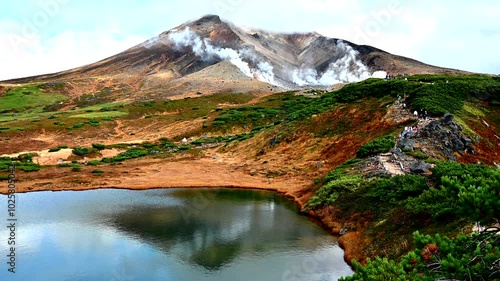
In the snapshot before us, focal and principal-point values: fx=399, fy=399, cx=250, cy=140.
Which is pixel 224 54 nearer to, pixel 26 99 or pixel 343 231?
pixel 26 99

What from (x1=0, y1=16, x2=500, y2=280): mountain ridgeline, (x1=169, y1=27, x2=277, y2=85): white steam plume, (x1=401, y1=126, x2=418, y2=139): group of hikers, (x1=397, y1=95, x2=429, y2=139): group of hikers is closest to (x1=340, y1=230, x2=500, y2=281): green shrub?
(x1=0, y1=16, x2=500, y2=280): mountain ridgeline

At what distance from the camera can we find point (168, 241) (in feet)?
78.8

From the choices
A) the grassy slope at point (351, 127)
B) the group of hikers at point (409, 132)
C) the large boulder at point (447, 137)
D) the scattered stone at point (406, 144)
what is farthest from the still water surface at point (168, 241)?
the large boulder at point (447, 137)

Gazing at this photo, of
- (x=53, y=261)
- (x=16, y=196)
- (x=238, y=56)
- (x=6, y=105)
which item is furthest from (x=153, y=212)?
(x=238, y=56)

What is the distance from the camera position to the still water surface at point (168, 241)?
19969mm

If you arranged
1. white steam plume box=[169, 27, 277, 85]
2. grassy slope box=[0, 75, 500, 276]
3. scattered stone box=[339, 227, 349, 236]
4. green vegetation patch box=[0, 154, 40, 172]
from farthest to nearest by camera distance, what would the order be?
1. white steam plume box=[169, 27, 277, 85]
2. green vegetation patch box=[0, 154, 40, 172]
3. scattered stone box=[339, 227, 349, 236]
4. grassy slope box=[0, 75, 500, 276]

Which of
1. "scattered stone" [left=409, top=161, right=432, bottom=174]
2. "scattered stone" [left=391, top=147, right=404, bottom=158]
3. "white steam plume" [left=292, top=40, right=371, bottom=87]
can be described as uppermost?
"white steam plume" [left=292, top=40, right=371, bottom=87]

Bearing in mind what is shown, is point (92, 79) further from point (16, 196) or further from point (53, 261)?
point (53, 261)

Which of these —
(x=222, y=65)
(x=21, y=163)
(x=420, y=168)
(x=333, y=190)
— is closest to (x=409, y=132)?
(x=420, y=168)

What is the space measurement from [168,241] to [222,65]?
124451mm

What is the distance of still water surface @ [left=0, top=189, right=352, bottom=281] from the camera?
20.0 metres

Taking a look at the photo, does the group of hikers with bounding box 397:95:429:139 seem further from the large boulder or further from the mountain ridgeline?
the large boulder

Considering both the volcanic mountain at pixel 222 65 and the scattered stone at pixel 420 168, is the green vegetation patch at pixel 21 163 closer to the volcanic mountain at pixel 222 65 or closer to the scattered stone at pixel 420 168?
the scattered stone at pixel 420 168

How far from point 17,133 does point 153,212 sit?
165 feet
